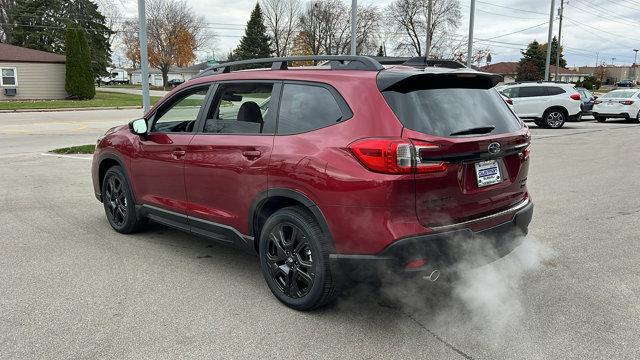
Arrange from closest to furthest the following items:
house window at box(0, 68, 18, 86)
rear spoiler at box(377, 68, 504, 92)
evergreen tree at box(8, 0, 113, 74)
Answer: rear spoiler at box(377, 68, 504, 92) < house window at box(0, 68, 18, 86) < evergreen tree at box(8, 0, 113, 74)

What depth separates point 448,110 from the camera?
11.2 feet

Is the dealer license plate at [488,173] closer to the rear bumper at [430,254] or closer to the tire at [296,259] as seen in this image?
the rear bumper at [430,254]

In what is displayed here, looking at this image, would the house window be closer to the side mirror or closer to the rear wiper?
the side mirror

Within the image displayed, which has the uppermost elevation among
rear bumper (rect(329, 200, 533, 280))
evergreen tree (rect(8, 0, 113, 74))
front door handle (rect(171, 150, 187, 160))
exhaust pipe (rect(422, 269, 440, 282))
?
evergreen tree (rect(8, 0, 113, 74))

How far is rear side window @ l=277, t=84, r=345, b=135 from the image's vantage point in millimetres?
3484

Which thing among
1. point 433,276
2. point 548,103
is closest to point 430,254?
point 433,276

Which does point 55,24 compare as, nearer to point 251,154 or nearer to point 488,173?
point 251,154

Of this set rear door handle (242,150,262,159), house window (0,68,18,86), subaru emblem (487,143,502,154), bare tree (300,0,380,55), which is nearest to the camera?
subaru emblem (487,143,502,154)

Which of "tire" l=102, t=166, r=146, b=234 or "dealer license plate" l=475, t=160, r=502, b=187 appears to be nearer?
"dealer license plate" l=475, t=160, r=502, b=187

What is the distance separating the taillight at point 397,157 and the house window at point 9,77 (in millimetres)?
36580

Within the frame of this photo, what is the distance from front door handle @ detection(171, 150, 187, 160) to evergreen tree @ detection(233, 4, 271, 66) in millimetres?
68623

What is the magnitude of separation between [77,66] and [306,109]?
35.4 meters

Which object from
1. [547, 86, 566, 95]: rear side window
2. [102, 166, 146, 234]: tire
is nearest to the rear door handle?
[102, 166, 146, 234]: tire

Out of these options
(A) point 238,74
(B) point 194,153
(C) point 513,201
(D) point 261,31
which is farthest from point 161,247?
(D) point 261,31
